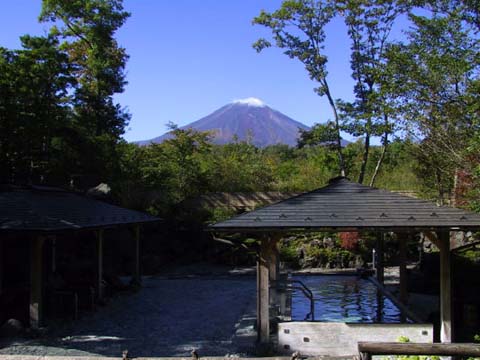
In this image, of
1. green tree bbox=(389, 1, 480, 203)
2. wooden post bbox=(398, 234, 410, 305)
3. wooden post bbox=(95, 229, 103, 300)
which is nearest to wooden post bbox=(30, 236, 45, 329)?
wooden post bbox=(95, 229, 103, 300)

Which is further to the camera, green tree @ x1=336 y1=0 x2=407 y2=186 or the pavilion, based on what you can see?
green tree @ x1=336 y1=0 x2=407 y2=186

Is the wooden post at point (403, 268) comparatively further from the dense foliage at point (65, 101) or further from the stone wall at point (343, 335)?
the dense foliage at point (65, 101)

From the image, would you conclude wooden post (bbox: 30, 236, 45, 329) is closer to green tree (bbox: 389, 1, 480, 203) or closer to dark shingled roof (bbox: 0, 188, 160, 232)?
dark shingled roof (bbox: 0, 188, 160, 232)

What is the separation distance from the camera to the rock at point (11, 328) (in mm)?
9664

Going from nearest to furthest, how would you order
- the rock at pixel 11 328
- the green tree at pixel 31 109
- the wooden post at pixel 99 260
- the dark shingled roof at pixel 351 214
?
the dark shingled roof at pixel 351 214, the rock at pixel 11 328, the wooden post at pixel 99 260, the green tree at pixel 31 109

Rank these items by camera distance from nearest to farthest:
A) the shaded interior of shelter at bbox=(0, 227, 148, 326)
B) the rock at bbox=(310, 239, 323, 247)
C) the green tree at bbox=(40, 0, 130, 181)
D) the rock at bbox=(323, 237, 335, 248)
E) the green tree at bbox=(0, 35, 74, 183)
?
the shaded interior of shelter at bbox=(0, 227, 148, 326), the green tree at bbox=(0, 35, 74, 183), the rock at bbox=(323, 237, 335, 248), the rock at bbox=(310, 239, 323, 247), the green tree at bbox=(40, 0, 130, 181)

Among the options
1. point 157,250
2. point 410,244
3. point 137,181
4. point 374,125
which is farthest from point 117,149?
point 410,244

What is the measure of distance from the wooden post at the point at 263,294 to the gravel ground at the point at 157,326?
0.62 metres

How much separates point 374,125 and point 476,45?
26.6 ft

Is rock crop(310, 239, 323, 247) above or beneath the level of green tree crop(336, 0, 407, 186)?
beneath

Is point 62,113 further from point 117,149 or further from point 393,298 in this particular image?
point 393,298

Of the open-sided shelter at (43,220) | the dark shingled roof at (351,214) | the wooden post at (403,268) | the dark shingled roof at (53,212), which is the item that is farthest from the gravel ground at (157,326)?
the wooden post at (403,268)

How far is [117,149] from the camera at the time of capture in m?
22.9

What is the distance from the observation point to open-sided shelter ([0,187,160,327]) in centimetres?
989
